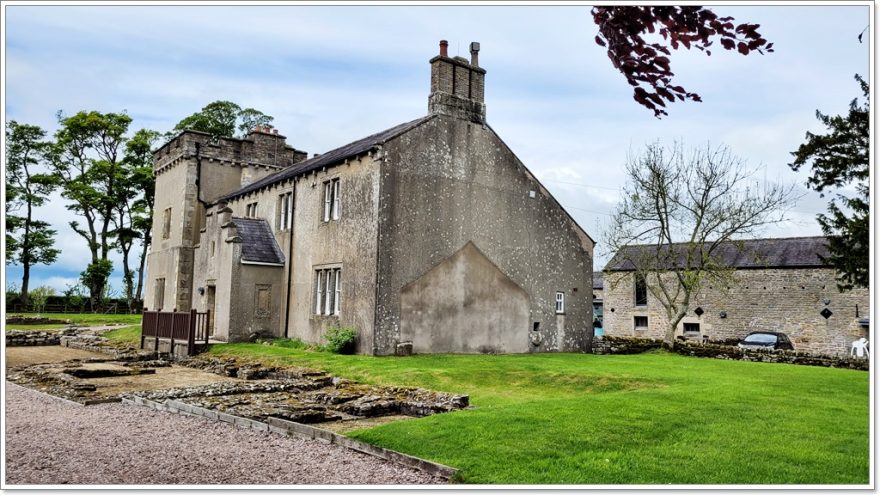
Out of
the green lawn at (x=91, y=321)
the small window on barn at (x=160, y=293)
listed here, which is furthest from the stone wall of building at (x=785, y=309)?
the green lawn at (x=91, y=321)

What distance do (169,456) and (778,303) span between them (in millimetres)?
40770

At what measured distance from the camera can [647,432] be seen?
986 centimetres

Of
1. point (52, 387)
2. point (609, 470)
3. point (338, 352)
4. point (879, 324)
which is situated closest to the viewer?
point (879, 324)

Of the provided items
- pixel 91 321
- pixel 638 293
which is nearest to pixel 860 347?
pixel 638 293

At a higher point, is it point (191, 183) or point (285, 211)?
point (191, 183)

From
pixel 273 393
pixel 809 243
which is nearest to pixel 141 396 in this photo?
pixel 273 393

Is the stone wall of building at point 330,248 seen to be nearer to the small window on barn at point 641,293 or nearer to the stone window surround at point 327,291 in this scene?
the stone window surround at point 327,291

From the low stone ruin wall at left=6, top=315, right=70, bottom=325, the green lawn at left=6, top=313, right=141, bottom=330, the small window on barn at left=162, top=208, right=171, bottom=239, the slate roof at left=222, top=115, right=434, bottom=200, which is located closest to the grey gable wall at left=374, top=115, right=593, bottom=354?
the slate roof at left=222, top=115, right=434, bottom=200

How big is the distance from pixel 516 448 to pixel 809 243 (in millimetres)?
40617

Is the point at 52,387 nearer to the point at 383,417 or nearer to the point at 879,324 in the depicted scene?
the point at 383,417

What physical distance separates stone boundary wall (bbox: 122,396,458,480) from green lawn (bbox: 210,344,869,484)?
336mm

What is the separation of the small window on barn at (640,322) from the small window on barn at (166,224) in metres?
31.8

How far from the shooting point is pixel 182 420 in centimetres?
1160

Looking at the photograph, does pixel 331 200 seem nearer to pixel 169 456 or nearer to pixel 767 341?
pixel 169 456
